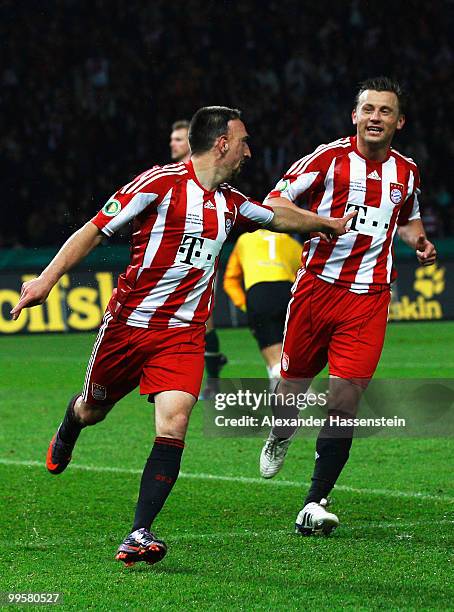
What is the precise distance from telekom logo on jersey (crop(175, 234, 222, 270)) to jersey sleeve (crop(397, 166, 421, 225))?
139 centimetres

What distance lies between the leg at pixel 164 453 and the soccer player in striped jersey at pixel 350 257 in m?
1.04

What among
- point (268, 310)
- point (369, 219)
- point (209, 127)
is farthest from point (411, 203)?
point (268, 310)

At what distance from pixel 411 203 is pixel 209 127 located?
1.52m

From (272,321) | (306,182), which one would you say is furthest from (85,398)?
(272,321)

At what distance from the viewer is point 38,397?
1141 centimetres

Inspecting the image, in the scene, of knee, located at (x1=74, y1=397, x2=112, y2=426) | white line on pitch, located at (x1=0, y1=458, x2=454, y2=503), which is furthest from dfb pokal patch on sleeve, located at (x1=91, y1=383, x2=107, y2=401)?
white line on pitch, located at (x1=0, y1=458, x2=454, y2=503)

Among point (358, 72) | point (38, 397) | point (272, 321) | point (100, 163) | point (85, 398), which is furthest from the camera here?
point (358, 72)

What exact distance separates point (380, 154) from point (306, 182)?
426mm

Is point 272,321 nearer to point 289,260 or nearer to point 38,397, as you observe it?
point 289,260

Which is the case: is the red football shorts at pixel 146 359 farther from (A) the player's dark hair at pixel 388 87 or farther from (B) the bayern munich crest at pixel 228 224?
(A) the player's dark hair at pixel 388 87

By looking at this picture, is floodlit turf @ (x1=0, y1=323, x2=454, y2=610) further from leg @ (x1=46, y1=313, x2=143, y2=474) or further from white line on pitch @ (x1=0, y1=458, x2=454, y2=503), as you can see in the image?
leg @ (x1=46, y1=313, x2=143, y2=474)

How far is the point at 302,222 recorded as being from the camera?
5.67 metres

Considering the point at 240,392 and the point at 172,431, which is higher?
the point at 172,431

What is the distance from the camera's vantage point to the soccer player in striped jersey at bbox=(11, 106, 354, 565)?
17.1 ft
